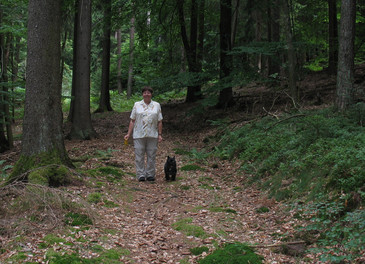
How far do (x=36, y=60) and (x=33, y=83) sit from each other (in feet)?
1.40

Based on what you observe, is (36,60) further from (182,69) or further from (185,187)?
(182,69)

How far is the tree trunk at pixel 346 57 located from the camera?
9.02 metres

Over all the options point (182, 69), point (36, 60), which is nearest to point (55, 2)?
point (36, 60)

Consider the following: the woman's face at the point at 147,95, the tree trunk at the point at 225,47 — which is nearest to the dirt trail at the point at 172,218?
the woman's face at the point at 147,95

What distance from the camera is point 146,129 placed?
8.05 meters

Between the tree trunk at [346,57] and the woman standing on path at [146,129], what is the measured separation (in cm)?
492

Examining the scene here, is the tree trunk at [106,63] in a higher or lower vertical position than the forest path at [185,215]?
higher

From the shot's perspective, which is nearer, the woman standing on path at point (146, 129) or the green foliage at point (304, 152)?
the green foliage at point (304, 152)

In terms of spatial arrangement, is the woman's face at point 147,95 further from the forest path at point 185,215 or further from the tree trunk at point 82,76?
the tree trunk at point 82,76

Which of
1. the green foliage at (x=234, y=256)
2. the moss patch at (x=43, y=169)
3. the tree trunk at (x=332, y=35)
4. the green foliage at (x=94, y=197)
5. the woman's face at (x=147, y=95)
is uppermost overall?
the tree trunk at (x=332, y=35)

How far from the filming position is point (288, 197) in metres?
6.11

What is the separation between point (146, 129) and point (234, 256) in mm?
4418

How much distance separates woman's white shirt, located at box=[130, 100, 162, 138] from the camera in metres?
8.05

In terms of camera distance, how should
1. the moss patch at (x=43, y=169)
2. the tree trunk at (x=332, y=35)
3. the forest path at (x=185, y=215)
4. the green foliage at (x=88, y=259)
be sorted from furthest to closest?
the tree trunk at (x=332, y=35)
the moss patch at (x=43, y=169)
the forest path at (x=185, y=215)
the green foliage at (x=88, y=259)
